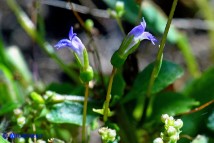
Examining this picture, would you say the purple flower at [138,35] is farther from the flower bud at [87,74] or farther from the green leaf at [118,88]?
the green leaf at [118,88]

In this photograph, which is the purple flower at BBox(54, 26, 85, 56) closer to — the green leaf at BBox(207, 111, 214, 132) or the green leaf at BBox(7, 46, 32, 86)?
the green leaf at BBox(207, 111, 214, 132)

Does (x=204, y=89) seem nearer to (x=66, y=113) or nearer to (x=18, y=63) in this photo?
(x=66, y=113)

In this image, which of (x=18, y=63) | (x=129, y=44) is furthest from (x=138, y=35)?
(x=18, y=63)

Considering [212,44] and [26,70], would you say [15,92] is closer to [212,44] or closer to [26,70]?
[26,70]

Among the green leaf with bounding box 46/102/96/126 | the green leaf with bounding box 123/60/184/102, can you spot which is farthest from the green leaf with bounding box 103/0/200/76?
the green leaf with bounding box 46/102/96/126

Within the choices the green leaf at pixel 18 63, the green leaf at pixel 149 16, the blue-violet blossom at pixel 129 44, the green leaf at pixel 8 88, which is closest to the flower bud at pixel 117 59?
the blue-violet blossom at pixel 129 44

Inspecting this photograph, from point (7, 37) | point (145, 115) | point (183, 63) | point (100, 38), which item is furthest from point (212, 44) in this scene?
point (7, 37)
